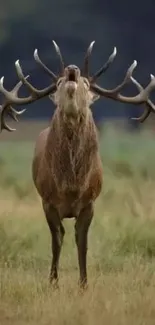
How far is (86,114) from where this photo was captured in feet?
28.6

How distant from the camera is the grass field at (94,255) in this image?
7590mm

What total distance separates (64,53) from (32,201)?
10.2 m

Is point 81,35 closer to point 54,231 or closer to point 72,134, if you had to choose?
point 54,231

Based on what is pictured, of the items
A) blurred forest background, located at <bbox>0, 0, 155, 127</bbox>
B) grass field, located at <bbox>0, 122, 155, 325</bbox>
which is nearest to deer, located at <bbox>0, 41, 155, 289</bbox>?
grass field, located at <bbox>0, 122, 155, 325</bbox>

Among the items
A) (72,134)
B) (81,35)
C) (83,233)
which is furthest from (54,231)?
(81,35)

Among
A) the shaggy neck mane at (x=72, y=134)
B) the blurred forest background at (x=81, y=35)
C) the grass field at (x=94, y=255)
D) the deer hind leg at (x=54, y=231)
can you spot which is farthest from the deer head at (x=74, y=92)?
the blurred forest background at (x=81, y=35)

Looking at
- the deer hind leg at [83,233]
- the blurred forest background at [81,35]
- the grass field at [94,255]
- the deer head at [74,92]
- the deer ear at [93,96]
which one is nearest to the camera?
the grass field at [94,255]

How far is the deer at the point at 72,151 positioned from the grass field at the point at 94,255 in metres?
0.46

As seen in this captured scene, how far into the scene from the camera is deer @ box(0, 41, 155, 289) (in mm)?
8656

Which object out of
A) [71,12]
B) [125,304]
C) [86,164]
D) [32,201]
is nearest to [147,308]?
[125,304]

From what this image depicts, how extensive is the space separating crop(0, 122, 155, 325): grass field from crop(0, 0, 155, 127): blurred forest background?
16.6 feet

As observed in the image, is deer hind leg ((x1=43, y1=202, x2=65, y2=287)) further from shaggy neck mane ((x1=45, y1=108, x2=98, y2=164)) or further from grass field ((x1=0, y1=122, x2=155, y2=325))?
shaggy neck mane ((x1=45, y1=108, x2=98, y2=164))

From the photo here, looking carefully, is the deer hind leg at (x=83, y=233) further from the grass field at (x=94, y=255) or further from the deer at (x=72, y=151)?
the grass field at (x=94, y=255)

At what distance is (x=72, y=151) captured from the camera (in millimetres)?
8883
